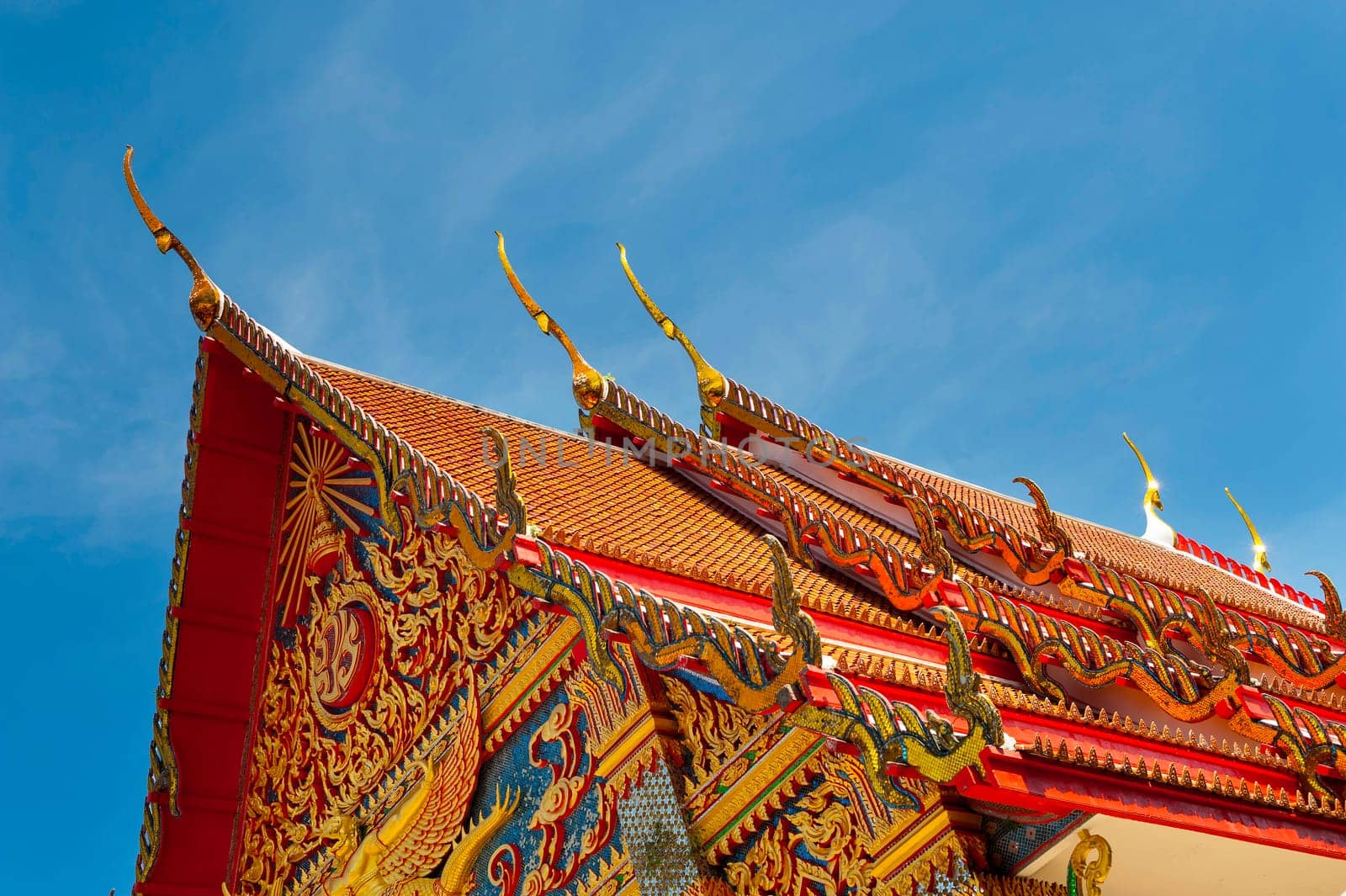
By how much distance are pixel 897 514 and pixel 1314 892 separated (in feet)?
13.0

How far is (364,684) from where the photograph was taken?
20.0ft

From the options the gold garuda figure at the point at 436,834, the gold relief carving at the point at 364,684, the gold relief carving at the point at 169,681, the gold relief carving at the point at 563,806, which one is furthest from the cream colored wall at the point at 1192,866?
the gold relief carving at the point at 169,681

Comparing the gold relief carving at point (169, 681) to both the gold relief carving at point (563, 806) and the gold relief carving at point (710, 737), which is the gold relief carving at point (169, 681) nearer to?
the gold relief carving at point (563, 806)

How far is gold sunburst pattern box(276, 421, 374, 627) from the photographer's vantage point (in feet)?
21.5

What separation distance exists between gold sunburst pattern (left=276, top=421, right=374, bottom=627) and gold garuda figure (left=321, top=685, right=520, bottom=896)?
1.38 meters

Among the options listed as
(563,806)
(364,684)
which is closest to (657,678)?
(563,806)

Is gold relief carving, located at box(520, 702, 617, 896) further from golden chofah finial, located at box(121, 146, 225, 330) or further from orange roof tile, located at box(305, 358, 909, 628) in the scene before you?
golden chofah finial, located at box(121, 146, 225, 330)

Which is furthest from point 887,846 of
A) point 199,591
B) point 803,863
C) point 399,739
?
point 199,591

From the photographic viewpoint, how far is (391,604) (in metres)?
6.07

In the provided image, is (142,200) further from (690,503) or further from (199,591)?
(690,503)

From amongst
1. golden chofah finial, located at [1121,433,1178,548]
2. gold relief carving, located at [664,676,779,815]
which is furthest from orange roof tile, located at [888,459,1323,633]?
gold relief carving, located at [664,676,779,815]

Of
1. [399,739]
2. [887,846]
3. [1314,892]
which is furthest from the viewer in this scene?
[399,739]

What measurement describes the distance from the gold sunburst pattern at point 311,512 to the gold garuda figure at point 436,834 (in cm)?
138

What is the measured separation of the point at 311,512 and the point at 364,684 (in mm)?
1018
